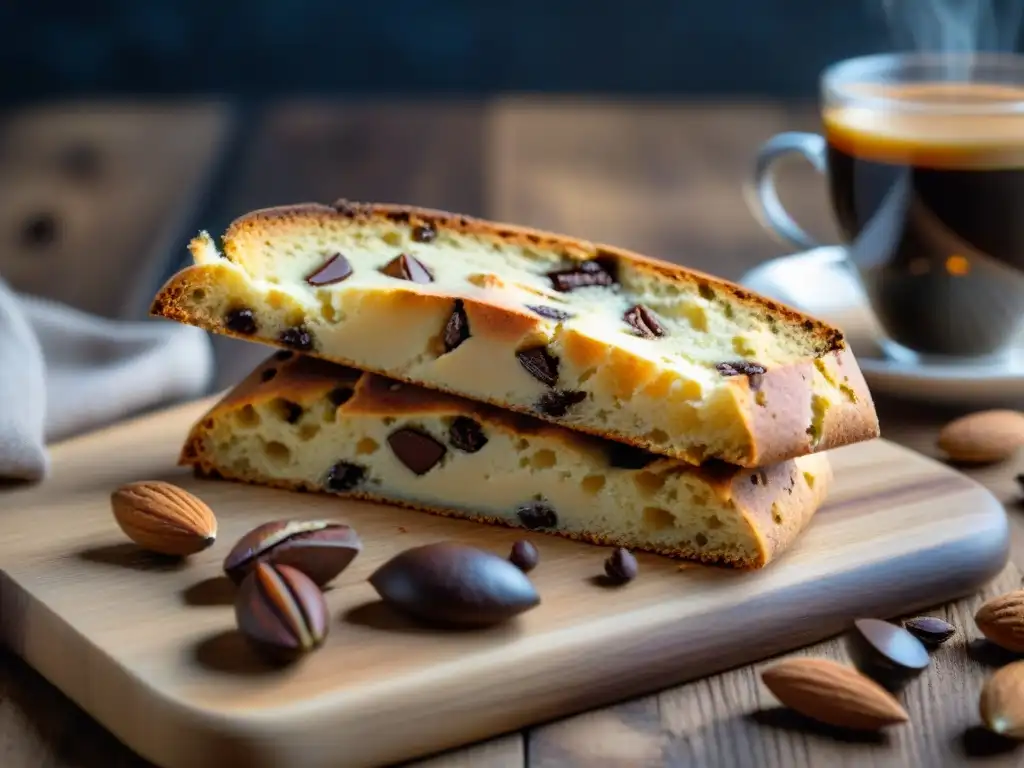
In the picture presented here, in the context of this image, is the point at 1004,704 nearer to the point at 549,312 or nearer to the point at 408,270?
the point at 549,312

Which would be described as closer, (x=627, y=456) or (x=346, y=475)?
(x=627, y=456)

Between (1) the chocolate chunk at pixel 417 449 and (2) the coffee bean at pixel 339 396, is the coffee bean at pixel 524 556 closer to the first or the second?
(1) the chocolate chunk at pixel 417 449

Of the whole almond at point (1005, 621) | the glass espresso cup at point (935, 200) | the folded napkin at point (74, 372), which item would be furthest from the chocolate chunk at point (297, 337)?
the glass espresso cup at point (935, 200)

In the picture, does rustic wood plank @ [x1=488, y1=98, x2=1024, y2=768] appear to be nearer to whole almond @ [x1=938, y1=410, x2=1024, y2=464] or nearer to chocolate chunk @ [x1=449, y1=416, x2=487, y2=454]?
whole almond @ [x1=938, y1=410, x2=1024, y2=464]

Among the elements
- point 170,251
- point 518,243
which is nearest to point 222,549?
point 518,243

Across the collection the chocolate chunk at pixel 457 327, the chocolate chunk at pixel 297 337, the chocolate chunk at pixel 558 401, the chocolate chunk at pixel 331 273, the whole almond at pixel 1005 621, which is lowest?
the whole almond at pixel 1005 621

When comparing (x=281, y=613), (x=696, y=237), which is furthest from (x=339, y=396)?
(x=696, y=237)

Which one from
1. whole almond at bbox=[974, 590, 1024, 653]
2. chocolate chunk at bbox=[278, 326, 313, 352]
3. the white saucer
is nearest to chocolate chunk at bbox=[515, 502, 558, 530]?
chocolate chunk at bbox=[278, 326, 313, 352]
